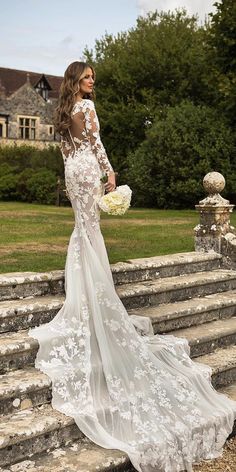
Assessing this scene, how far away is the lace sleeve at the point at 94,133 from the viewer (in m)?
5.61

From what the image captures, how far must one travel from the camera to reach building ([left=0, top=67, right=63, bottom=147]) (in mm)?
50156

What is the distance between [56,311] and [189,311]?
180 cm

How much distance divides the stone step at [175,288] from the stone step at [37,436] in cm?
200

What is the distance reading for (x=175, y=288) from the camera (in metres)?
7.30

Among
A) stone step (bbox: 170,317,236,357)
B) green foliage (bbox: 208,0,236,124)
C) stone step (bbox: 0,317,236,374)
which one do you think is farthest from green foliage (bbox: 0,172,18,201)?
stone step (bbox: 170,317,236,357)

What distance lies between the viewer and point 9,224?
41.7 feet

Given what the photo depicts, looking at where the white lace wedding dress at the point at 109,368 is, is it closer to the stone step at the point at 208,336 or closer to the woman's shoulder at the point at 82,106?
the woman's shoulder at the point at 82,106

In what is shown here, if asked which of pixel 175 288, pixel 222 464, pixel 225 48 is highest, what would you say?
pixel 225 48

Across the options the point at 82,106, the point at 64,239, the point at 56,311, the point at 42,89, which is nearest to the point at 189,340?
the point at 56,311

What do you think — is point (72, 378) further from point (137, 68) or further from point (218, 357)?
point (137, 68)

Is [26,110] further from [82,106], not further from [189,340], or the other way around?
[82,106]

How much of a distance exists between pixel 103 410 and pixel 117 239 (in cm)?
626

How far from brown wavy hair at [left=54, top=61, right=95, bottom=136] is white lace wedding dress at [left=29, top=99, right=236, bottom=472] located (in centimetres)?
8

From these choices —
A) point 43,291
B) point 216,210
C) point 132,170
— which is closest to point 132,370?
point 43,291
